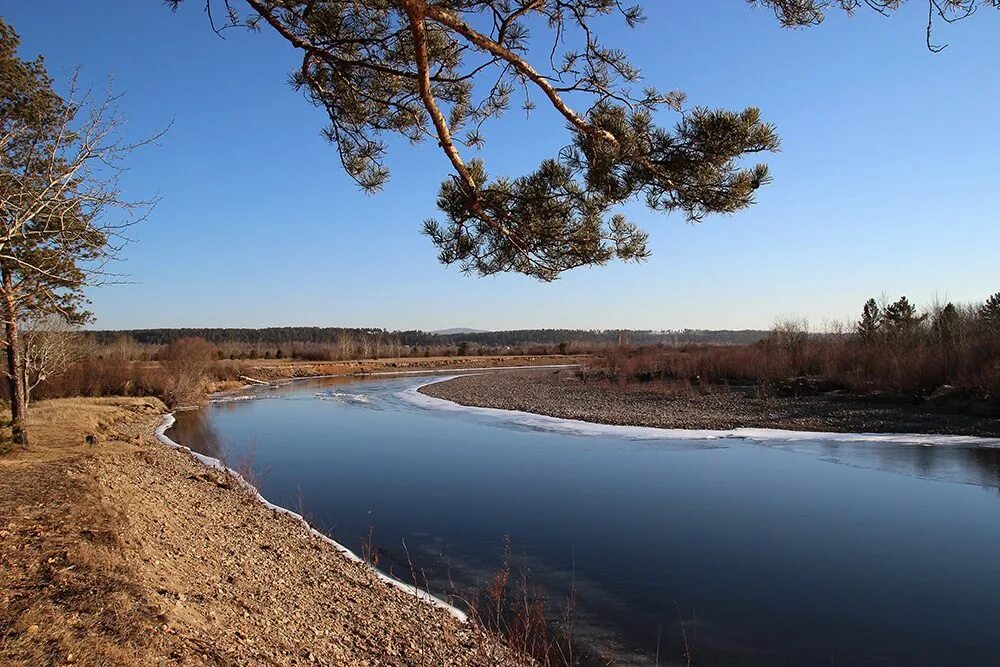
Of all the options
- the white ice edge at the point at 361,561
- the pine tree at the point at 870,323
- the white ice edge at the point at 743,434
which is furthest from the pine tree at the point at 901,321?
the white ice edge at the point at 361,561

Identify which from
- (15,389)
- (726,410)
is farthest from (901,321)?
(15,389)

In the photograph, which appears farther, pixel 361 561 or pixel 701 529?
pixel 701 529

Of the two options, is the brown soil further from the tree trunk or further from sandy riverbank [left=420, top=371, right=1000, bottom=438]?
the tree trunk

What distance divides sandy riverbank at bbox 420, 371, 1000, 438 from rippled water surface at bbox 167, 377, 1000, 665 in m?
2.83

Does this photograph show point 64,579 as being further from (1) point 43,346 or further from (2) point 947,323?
(2) point 947,323

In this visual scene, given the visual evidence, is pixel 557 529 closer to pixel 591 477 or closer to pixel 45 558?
pixel 591 477

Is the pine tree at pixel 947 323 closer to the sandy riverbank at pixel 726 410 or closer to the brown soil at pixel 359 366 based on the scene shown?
the sandy riverbank at pixel 726 410

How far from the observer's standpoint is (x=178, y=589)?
5039mm

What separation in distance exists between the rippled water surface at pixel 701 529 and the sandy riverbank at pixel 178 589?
1.27m

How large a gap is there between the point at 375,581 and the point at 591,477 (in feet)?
22.9

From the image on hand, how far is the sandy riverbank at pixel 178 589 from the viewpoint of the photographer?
3926 mm

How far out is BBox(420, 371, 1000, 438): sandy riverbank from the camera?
1934 centimetres

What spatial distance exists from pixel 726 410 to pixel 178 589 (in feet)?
71.3

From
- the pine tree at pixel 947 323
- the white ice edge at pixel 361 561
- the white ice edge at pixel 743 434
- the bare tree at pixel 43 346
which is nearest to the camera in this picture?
the white ice edge at pixel 361 561
